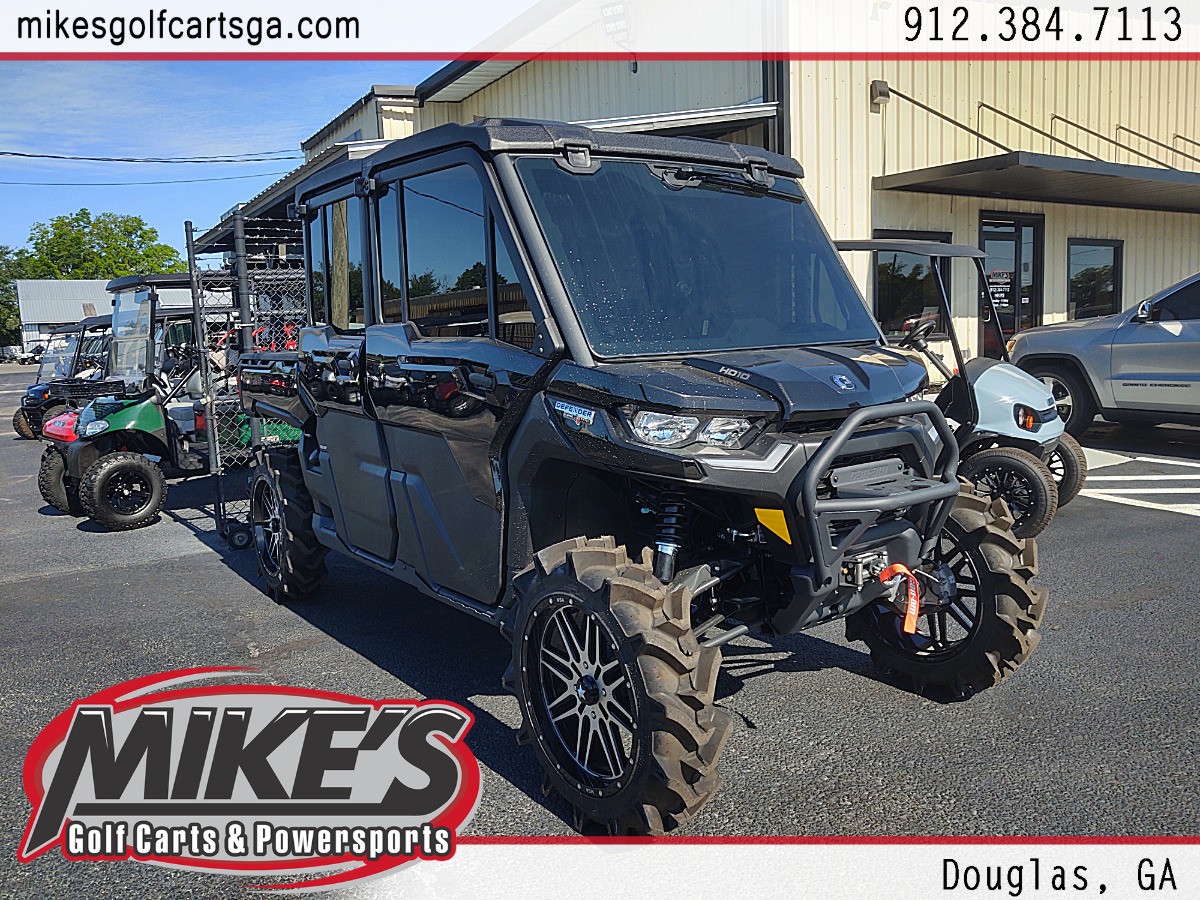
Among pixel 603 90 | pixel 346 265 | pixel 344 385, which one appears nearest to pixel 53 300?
pixel 603 90

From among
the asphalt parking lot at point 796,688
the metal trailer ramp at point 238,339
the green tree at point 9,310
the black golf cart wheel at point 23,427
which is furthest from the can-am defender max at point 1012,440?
the green tree at point 9,310

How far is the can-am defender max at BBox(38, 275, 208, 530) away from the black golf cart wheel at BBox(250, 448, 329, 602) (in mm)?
2112

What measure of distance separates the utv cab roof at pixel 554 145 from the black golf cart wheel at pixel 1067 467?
4.04 m

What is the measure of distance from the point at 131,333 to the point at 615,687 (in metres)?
9.06

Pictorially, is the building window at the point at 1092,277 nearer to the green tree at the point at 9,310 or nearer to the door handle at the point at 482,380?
the door handle at the point at 482,380

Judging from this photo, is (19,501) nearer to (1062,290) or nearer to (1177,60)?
(1062,290)

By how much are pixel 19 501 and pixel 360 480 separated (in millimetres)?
7971

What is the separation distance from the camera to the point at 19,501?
11.3 m

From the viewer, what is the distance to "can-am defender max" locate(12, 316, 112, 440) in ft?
56.3

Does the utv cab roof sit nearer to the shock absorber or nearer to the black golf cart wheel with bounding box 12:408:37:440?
the shock absorber

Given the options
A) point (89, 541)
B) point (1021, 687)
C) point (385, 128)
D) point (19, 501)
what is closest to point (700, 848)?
point (1021, 687)

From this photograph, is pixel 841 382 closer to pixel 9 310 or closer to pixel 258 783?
pixel 258 783

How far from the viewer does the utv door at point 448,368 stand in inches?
157

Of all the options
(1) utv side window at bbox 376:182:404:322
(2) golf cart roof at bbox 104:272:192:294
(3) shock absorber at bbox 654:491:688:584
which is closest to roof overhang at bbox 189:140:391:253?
(2) golf cart roof at bbox 104:272:192:294
